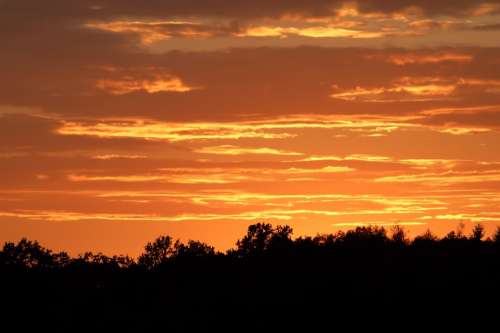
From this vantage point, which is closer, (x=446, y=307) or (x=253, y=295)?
(x=446, y=307)

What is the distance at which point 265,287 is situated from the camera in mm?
101875

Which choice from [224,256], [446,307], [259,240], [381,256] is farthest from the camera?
[259,240]

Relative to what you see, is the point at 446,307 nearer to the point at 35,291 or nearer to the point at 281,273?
the point at 281,273

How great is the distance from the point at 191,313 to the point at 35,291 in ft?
50.5

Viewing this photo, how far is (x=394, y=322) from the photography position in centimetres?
9275

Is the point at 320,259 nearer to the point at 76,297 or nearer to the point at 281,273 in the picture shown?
the point at 281,273

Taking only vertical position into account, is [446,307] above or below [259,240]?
below

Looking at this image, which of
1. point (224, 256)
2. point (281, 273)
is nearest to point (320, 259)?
point (281, 273)

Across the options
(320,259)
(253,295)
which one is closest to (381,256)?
(320,259)

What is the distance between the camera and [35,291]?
107m

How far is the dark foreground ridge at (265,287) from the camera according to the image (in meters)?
94.9

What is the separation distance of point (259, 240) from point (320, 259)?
1988cm

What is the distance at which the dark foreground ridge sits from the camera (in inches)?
3738

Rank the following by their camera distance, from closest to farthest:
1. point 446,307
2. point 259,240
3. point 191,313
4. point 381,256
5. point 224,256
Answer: point 446,307 → point 191,313 → point 381,256 → point 224,256 → point 259,240
